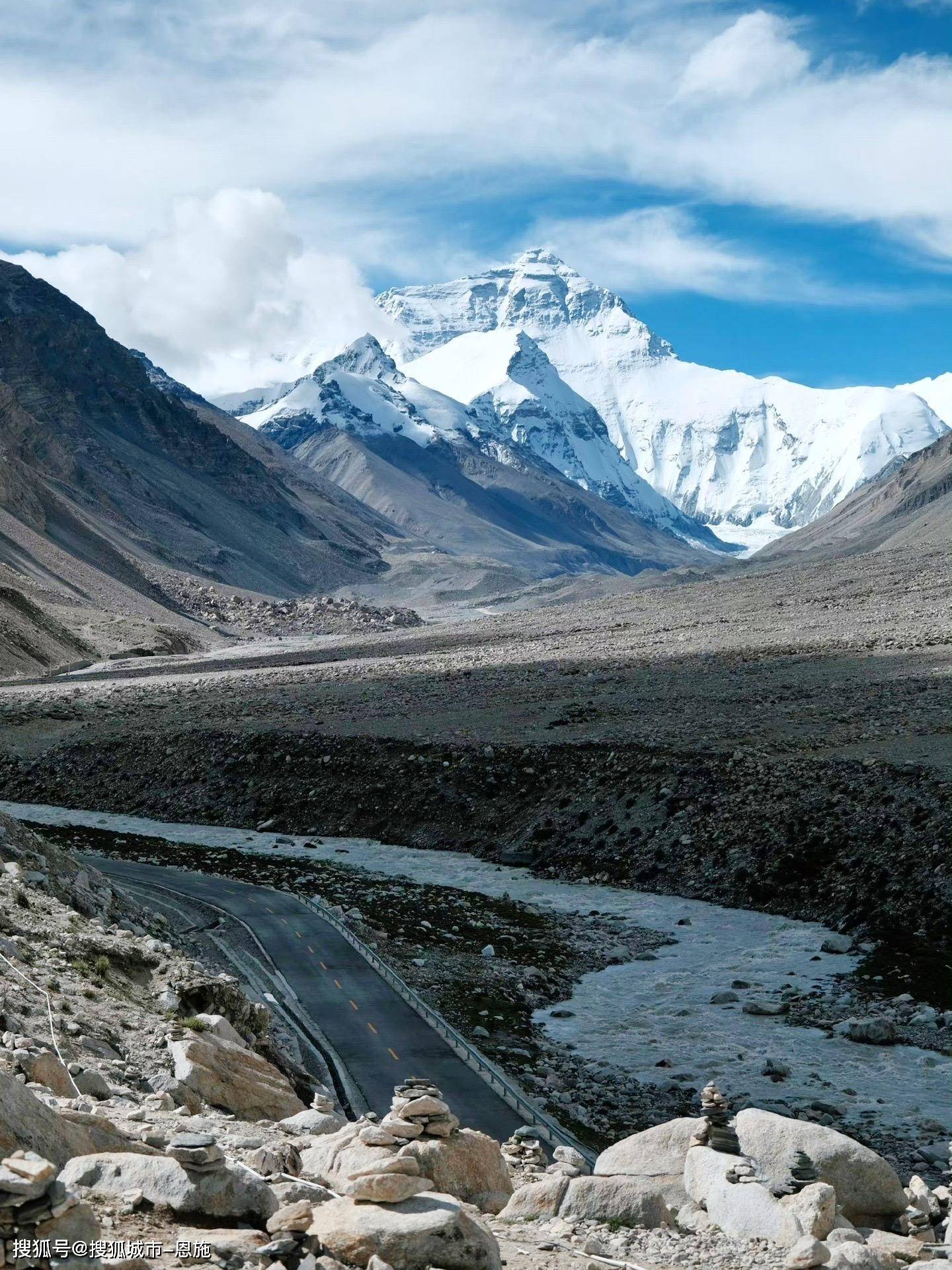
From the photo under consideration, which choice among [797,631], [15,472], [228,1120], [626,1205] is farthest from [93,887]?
[15,472]

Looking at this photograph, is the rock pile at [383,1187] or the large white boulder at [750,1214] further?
the large white boulder at [750,1214]

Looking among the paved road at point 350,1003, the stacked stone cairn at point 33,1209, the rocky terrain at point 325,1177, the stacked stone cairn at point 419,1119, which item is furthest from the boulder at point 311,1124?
the paved road at point 350,1003

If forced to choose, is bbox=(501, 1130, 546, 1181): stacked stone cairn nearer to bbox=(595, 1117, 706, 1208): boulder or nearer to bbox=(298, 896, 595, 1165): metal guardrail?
bbox=(595, 1117, 706, 1208): boulder

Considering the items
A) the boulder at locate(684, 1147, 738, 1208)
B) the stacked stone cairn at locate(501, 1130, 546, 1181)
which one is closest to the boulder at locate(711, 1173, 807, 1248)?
the boulder at locate(684, 1147, 738, 1208)

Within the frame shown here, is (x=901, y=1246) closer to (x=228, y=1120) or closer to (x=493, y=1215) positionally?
(x=493, y=1215)

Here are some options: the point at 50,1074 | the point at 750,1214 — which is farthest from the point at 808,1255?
the point at 50,1074

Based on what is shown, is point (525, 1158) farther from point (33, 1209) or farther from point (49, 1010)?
point (33, 1209)

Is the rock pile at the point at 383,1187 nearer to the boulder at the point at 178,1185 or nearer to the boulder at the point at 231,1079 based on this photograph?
the boulder at the point at 178,1185
